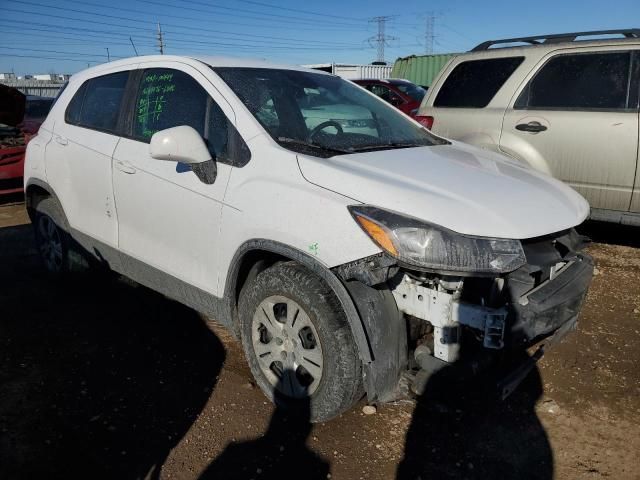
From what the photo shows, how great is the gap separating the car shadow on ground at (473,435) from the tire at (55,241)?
2950mm

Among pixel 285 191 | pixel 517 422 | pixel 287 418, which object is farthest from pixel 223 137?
pixel 517 422

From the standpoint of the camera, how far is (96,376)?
326cm

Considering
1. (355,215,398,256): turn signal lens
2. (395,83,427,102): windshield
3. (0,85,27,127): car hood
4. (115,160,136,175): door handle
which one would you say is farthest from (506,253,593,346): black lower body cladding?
(395,83,427,102): windshield

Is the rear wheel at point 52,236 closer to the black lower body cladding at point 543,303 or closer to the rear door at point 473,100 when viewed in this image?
the black lower body cladding at point 543,303

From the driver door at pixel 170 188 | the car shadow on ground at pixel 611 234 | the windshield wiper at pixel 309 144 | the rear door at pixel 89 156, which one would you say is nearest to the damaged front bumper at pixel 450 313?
the windshield wiper at pixel 309 144

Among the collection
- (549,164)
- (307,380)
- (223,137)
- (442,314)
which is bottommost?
(307,380)

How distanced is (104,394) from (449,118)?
13.8 ft

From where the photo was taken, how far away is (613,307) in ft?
13.6

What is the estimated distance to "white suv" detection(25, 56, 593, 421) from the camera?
7.37 ft

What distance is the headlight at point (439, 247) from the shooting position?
2.15 metres

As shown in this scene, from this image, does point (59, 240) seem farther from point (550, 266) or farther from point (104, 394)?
point (550, 266)

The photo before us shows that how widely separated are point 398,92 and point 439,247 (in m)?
9.13

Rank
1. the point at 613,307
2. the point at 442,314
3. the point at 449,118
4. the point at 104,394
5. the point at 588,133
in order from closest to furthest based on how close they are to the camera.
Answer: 1. the point at 442,314
2. the point at 104,394
3. the point at 613,307
4. the point at 588,133
5. the point at 449,118

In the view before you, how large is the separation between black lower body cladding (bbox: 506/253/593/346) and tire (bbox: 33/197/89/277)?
3329 mm
